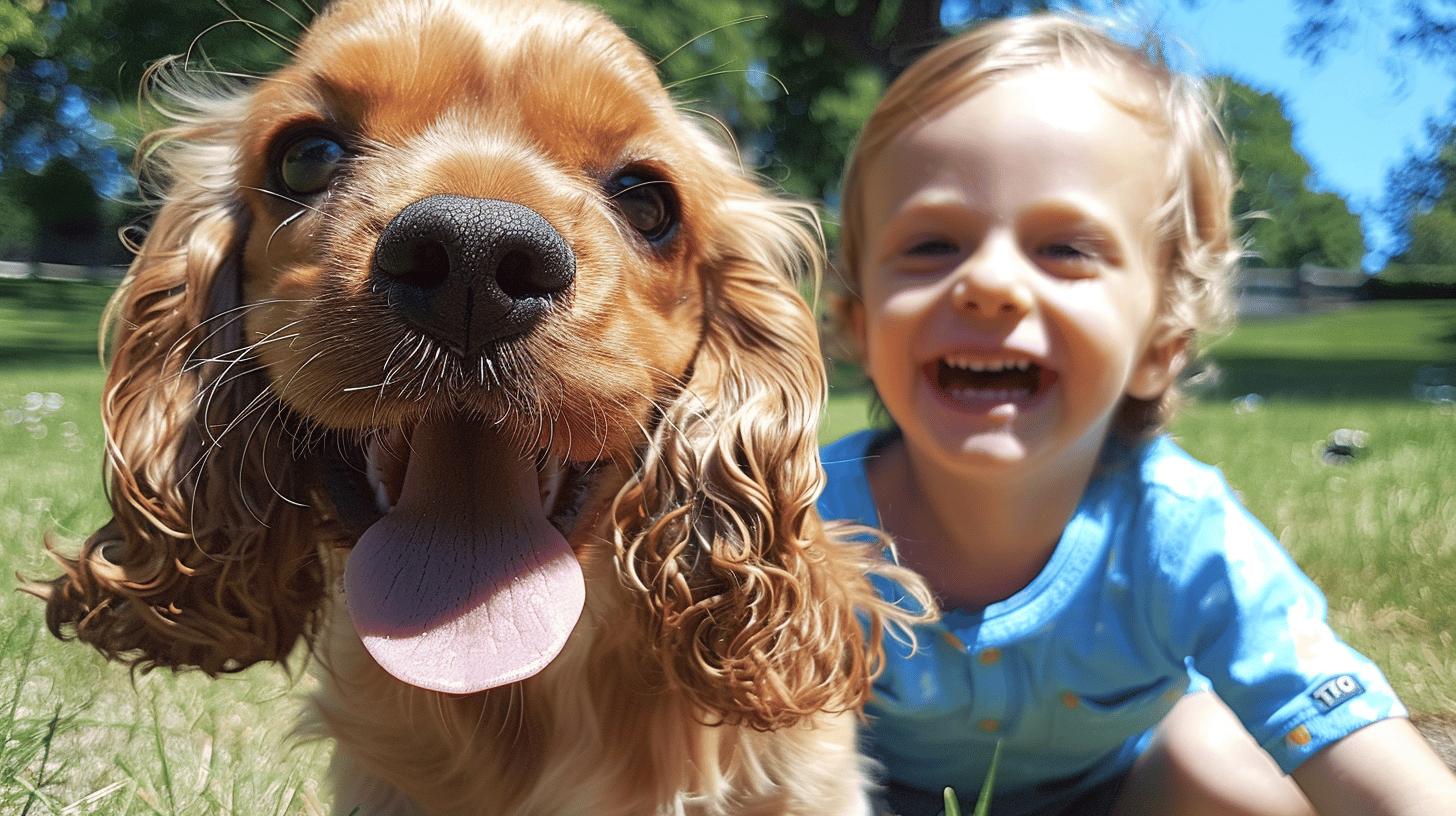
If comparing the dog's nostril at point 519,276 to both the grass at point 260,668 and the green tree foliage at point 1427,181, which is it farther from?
the green tree foliage at point 1427,181

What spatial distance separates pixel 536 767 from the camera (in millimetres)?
1992

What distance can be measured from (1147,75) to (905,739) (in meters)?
1.54

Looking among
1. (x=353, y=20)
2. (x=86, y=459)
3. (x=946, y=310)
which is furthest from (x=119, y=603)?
(x=86, y=459)

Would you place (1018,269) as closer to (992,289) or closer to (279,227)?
(992,289)

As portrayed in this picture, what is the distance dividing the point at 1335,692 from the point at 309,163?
74.6 inches

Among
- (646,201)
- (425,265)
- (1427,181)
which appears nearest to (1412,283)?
(1427,181)

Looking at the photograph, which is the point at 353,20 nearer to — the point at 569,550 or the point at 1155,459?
the point at 569,550

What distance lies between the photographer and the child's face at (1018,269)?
2.29 meters

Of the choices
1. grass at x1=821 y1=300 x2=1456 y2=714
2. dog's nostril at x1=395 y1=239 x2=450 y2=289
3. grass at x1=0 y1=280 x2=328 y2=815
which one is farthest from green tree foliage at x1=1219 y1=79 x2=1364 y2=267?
dog's nostril at x1=395 y1=239 x2=450 y2=289

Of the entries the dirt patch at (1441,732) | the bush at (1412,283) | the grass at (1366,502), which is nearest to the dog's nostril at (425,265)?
the grass at (1366,502)

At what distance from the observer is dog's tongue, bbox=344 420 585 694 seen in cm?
164

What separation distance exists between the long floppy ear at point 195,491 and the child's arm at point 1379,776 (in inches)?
69.2

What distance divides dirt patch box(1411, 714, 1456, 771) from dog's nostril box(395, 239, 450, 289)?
2.66m

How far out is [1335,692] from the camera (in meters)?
2.07
